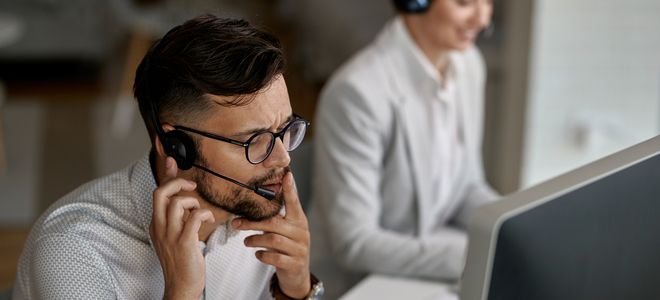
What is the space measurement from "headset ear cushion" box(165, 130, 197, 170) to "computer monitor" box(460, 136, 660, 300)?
17.4 inches

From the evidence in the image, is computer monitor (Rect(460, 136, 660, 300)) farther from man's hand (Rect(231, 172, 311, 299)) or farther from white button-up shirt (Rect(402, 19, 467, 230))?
white button-up shirt (Rect(402, 19, 467, 230))

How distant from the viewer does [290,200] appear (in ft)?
2.89

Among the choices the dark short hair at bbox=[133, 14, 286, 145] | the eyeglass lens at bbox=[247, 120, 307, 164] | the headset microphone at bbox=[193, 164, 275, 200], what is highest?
the dark short hair at bbox=[133, 14, 286, 145]

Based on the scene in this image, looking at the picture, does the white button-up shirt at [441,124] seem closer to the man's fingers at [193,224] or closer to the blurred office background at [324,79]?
the blurred office background at [324,79]

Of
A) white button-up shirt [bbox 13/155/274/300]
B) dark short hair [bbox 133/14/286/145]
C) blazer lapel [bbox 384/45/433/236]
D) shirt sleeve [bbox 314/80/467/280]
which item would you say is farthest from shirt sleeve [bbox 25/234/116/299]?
blazer lapel [bbox 384/45/433/236]

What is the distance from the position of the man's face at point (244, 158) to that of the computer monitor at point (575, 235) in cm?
38

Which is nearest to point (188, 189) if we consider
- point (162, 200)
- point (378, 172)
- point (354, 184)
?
point (162, 200)

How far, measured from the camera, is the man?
0.79 metres

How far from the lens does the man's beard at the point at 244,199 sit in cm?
86

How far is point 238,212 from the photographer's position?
2.85 ft

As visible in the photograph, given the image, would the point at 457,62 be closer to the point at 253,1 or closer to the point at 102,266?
the point at 102,266

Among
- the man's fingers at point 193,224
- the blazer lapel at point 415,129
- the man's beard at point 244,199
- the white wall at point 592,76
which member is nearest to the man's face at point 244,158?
the man's beard at point 244,199

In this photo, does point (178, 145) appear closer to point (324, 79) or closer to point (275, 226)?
point (275, 226)

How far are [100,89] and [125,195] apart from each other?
4.15 m
